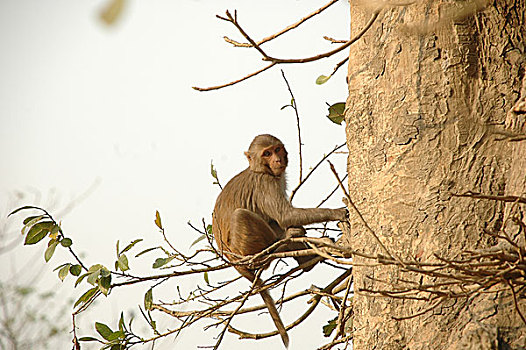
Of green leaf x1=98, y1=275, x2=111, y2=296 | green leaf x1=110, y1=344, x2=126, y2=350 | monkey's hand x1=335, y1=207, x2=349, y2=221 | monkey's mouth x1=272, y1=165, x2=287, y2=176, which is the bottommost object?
green leaf x1=110, y1=344, x2=126, y2=350

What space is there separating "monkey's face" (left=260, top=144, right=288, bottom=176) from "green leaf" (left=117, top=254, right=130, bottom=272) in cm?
165

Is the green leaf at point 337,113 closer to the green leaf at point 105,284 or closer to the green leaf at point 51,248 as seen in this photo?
the green leaf at point 105,284

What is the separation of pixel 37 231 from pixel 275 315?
1298 millimetres

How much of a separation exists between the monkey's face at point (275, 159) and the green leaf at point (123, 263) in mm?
1646

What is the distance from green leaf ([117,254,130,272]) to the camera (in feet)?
8.86

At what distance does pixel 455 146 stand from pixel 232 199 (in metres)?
2.23

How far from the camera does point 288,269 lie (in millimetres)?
3055

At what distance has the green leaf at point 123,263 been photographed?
2701 millimetres

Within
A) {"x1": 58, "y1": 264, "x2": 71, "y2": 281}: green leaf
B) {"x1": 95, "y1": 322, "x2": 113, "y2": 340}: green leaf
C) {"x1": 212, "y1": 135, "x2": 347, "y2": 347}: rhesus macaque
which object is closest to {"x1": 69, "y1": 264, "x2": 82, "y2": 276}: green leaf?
{"x1": 58, "y1": 264, "x2": 71, "y2": 281}: green leaf

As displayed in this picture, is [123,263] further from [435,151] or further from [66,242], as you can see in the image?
[435,151]

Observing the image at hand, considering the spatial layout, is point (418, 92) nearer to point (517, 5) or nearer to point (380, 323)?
point (517, 5)

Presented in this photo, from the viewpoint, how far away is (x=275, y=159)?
412 cm

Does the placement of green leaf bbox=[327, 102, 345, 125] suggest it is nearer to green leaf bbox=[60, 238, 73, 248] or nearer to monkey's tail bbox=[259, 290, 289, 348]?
monkey's tail bbox=[259, 290, 289, 348]

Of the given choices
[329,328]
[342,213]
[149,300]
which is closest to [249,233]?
[342,213]
